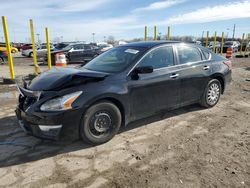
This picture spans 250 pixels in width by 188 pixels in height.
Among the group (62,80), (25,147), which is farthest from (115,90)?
(25,147)

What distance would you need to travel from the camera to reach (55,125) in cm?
316

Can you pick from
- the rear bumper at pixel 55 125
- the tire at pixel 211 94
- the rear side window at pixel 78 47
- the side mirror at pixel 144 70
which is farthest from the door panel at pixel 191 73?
the rear side window at pixel 78 47

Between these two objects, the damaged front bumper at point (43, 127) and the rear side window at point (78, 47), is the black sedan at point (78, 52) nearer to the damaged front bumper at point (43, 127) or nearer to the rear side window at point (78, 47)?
the rear side window at point (78, 47)

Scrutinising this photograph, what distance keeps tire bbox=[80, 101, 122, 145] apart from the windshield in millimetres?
739

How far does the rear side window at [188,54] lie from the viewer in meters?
4.66

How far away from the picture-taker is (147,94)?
159 inches

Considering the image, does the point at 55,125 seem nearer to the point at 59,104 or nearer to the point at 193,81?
the point at 59,104

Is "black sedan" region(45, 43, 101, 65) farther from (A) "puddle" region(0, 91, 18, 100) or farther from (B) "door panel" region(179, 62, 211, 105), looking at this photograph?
(B) "door panel" region(179, 62, 211, 105)

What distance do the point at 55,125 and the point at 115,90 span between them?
42.7 inches

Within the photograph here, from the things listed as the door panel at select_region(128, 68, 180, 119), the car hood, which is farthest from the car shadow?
the car hood

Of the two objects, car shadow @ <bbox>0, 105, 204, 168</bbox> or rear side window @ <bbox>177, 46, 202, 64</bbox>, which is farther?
rear side window @ <bbox>177, 46, 202, 64</bbox>

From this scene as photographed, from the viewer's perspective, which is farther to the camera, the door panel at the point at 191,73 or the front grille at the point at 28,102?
the door panel at the point at 191,73

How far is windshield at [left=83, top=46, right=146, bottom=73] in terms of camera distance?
13.1ft

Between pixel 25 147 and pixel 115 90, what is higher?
pixel 115 90
